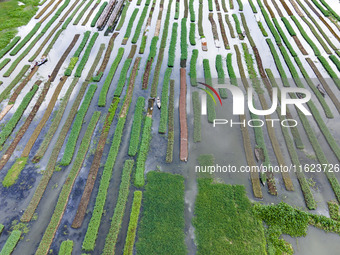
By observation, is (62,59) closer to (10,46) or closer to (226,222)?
(10,46)

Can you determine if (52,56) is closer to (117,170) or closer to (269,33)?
(117,170)

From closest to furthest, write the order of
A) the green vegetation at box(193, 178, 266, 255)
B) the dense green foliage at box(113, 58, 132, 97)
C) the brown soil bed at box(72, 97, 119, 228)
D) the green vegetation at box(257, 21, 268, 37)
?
the green vegetation at box(193, 178, 266, 255), the brown soil bed at box(72, 97, 119, 228), the dense green foliage at box(113, 58, 132, 97), the green vegetation at box(257, 21, 268, 37)

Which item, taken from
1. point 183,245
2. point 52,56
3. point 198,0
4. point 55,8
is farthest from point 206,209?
point 55,8

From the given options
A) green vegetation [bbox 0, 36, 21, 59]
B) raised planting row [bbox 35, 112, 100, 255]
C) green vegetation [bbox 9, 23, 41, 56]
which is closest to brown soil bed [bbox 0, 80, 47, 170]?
raised planting row [bbox 35, 112, 100, 255]

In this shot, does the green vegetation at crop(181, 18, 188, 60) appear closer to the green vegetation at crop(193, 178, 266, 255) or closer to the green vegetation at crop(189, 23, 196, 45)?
the green vegetation at crop(189, 23, 196, 45)

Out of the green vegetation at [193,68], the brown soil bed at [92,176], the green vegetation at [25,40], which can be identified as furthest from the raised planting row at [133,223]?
the green vegetation at [25,40]

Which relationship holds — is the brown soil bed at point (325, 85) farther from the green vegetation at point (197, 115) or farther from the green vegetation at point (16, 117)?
the green vegetation at point (16, 117)
